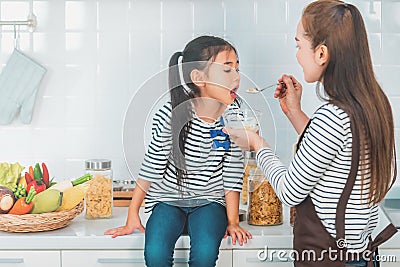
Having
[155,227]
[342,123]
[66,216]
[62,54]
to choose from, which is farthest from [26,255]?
[342,123]

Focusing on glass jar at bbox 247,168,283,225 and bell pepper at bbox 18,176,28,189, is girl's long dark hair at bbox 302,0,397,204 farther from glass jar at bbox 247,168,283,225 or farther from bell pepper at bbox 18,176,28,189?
bell pepper at bbox 18,176,28,189

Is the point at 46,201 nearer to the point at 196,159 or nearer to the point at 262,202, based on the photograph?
the point at 196,159

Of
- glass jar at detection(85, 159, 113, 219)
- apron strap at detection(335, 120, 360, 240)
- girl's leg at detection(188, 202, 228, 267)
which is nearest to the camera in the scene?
apron strap at detection(335, 120, 360, 240)

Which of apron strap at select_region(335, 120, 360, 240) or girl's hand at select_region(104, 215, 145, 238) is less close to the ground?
apron strap at select_region(335, 120, 360, 240)

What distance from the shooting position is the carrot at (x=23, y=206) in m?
2.00

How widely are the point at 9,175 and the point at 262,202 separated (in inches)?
28.2

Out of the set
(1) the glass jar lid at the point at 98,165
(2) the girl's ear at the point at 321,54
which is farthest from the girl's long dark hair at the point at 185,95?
(2) the girl's ear at the point at 321,54

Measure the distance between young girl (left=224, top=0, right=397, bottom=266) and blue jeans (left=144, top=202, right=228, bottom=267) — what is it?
27 cm

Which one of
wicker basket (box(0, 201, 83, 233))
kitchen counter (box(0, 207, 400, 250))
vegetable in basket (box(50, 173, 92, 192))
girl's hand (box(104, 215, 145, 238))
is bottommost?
kitchen counter (box(0, 207, 400, 250))

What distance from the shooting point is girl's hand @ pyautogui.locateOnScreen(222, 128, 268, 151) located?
194 cm

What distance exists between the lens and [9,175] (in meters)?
2.10

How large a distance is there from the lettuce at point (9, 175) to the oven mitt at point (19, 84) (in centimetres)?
32

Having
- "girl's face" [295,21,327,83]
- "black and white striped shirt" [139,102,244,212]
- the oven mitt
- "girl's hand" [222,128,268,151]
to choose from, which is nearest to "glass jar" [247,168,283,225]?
"black and white striped shirt" [139,102,244,212]

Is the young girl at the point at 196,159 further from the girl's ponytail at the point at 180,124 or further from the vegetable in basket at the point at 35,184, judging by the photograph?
the vegetable in basket at the point at 35,184
